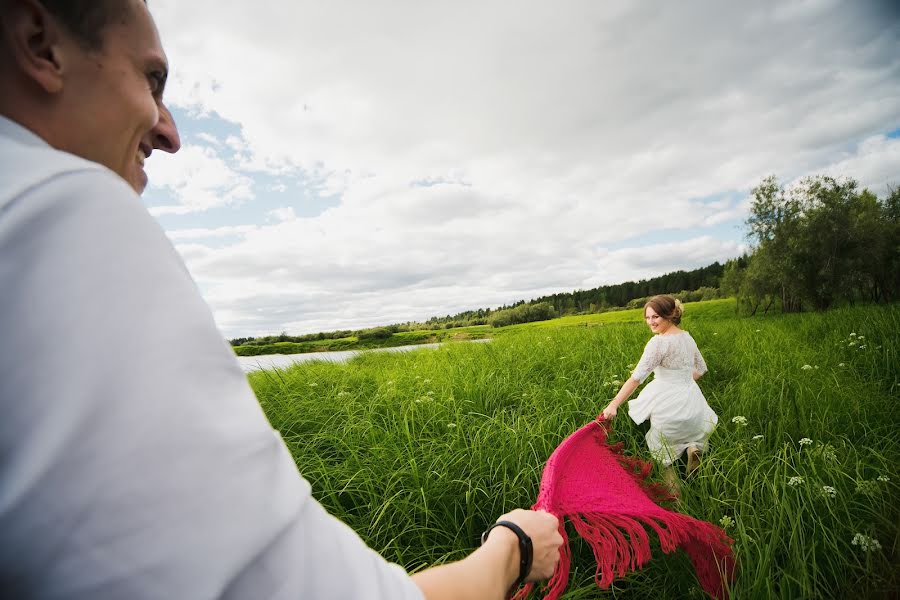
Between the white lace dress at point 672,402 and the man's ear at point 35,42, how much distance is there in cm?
415

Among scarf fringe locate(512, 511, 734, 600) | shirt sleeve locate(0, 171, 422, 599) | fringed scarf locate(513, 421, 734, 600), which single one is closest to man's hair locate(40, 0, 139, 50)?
shirt sleeve locate(0, 171, 422, 599)

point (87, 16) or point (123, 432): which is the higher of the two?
point (87, 16)

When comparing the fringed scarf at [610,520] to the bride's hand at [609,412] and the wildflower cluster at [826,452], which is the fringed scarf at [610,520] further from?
the wildflower cluster at [826,452]

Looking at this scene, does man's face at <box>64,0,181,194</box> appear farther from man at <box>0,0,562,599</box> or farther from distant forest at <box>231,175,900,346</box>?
distant forest at <box>231,175,900,346</box>

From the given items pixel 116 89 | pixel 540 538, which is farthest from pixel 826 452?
pixel 116 89

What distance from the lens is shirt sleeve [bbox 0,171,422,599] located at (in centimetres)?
35

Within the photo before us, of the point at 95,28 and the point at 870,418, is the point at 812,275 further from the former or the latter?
the point at 95,28

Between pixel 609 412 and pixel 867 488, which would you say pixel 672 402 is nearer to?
pixel 609 412

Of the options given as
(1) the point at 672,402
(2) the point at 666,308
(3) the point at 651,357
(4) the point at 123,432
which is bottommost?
(1) the point at 672,402

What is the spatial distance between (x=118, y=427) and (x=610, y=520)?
6.82 feet

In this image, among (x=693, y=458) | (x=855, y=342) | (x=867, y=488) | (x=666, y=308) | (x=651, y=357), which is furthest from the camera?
(x=855, y=342)

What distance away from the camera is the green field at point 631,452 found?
→ 7.28 feet

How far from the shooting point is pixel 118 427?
37 cm

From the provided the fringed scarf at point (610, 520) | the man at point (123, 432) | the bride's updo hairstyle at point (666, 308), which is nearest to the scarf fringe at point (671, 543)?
the fringed scarf at point (610, 520)
